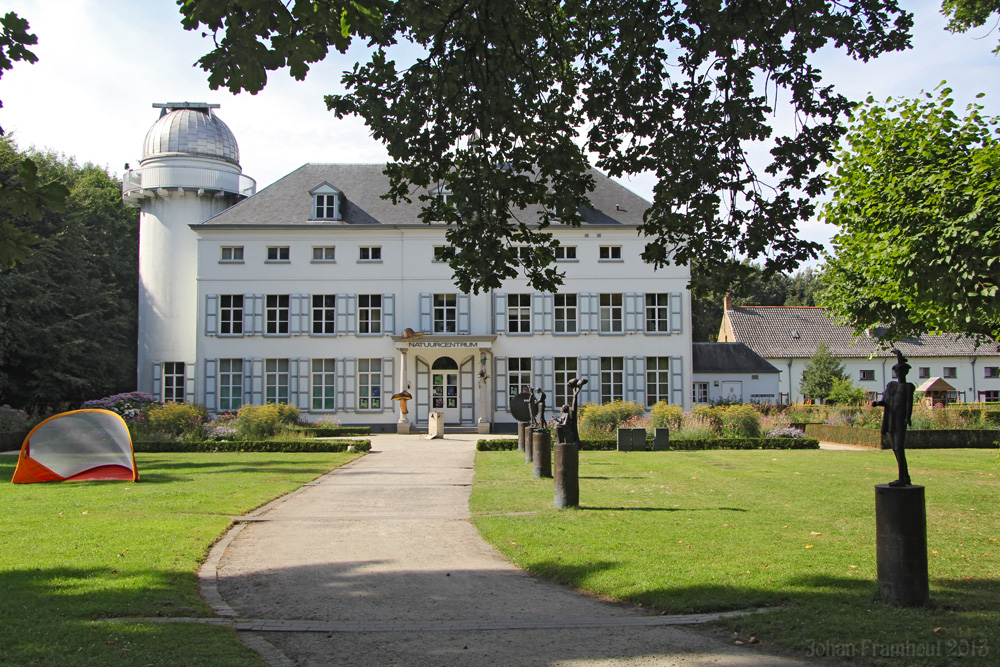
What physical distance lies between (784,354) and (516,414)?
3142 centimetres

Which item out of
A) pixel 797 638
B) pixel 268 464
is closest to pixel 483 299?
pixel 268 464

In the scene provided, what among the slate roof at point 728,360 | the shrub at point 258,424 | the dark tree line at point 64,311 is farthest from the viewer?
the slate roof at point 728,360

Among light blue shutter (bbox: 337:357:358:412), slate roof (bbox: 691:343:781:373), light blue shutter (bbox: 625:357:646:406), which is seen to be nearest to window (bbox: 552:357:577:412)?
light blue shutter (bbox: 625:357:646:406)

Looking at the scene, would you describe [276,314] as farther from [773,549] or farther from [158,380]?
[773,549]

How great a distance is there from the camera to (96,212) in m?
37.9

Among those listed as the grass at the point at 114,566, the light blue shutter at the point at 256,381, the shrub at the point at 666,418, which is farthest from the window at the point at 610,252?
the grass at the point at 114,566

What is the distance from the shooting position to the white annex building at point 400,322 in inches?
1265

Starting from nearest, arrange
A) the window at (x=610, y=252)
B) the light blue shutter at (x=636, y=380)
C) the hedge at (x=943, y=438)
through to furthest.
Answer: the hedge at (x=943, y=438) < the light blue shutter at (x=636, y=380) < the window at (x=610, y=252)

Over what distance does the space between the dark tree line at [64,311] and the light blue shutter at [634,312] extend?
853 inches

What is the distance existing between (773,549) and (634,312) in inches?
1001

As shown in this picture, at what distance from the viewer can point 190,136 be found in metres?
35.2

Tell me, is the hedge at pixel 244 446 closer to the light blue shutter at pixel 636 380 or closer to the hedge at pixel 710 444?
the hedge at pixel 710 444

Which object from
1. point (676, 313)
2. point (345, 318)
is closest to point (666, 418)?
point (676, 313)

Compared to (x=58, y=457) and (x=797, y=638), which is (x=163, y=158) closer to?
(x=58, y=457)
